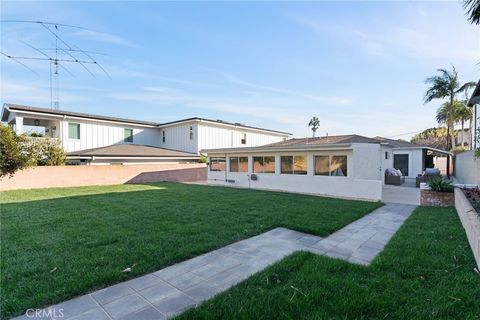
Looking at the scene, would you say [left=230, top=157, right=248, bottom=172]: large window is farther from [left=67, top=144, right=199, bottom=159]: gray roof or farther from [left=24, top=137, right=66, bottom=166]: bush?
[left=24, top=137, right=66, bottom=166]: bush

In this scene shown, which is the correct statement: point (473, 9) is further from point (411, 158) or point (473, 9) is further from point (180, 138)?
point (180, 138)

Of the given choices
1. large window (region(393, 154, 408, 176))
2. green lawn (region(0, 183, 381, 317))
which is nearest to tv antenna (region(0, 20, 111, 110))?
green lawn (region(0, 183, 381, 317))

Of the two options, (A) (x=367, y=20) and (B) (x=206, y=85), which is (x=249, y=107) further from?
(A) (x=367, y=20)

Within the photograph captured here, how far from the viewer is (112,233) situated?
5117 millimetres

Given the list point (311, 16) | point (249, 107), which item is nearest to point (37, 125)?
point (249, 107)

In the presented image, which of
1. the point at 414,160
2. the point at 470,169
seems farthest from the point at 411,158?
the point at 470,169

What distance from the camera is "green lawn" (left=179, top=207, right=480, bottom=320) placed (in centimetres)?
245

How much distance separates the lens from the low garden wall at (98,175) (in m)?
12.9

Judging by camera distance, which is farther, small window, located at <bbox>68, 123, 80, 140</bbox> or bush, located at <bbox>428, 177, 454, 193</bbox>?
small window, located at <bbox>68, 123, 80, 140</bbox>

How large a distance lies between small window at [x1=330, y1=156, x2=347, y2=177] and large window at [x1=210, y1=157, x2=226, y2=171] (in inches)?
294

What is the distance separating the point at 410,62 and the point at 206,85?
43.8 feet

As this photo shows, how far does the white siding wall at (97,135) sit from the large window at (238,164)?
1174 cm

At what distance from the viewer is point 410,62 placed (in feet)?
33.6

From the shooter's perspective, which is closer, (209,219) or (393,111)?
(209,219)
